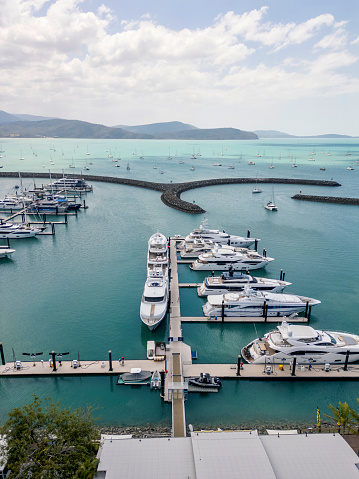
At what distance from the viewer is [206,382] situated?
3023cm

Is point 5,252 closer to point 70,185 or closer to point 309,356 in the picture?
point 309,356

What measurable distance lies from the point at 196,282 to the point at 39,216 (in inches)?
2261

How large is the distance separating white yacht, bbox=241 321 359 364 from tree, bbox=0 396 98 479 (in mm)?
19155

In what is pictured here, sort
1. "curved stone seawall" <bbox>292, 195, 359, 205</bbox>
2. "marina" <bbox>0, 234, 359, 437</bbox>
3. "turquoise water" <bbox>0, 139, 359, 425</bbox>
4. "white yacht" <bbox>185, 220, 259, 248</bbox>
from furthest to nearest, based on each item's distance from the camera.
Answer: "curved stone seawall" <bbox>292, 195, 359, 205</bbox>
"white yacht" <bbox>185, 220, 259, 248</bbox>
"marina" <bbox>0, 234, 359, 437</bbox>
"turquoise water" <bbox>0, 139, 359, 425</bbox>

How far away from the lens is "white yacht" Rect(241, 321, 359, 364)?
107ft

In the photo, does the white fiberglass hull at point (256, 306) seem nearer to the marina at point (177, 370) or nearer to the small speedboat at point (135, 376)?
the marina at point (177, 370)

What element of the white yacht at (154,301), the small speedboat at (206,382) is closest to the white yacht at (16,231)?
the white yacht at (154,301)

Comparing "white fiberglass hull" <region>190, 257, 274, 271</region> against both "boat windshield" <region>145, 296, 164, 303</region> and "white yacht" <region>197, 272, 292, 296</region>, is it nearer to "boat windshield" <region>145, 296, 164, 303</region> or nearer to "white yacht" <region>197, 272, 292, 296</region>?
"white yacht" <region>197, 272, 292, 296</region>

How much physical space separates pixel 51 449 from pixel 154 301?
23.2 m

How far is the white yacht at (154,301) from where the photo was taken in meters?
38.2

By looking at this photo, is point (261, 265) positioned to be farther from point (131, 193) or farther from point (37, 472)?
point (131, 193)

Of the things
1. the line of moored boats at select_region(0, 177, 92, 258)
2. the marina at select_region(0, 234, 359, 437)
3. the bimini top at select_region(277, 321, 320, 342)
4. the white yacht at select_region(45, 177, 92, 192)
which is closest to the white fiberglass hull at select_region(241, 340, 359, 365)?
the marina at select_region(0, 234, 359, 437)

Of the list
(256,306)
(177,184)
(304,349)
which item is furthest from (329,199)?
(304,349)

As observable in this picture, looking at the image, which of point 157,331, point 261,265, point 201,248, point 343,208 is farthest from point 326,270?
point 343,208
